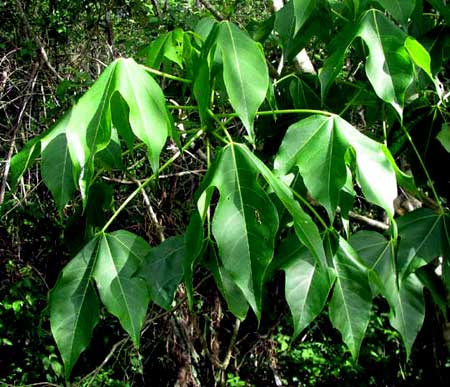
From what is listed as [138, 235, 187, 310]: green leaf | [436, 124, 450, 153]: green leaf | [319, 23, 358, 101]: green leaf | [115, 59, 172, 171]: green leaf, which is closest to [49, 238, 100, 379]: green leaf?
[138, 235, 187, 310]: green leaf

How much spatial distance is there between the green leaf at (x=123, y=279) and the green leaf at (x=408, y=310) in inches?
18.3

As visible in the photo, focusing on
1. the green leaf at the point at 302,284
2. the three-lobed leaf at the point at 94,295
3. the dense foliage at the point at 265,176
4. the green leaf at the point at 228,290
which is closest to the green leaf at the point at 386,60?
the dense foliage at the point at 265,176

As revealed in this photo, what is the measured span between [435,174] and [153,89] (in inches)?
35.9

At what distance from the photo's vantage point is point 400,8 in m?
1.19

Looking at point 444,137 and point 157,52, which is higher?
point 157,52

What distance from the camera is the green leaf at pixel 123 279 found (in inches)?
44.8

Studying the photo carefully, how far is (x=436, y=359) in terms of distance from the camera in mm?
3645

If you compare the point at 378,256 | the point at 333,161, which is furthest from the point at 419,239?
the point at 333,161

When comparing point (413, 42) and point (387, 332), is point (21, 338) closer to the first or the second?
point (387, 332)

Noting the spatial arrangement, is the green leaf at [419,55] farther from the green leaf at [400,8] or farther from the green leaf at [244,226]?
the green leaf at [244,226]

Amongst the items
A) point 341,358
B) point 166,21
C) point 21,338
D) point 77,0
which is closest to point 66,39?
point 77,0

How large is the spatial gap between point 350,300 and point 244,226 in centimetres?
29

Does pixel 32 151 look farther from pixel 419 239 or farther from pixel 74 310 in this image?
pixel 419 239

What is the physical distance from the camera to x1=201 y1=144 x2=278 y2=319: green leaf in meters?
0.92
